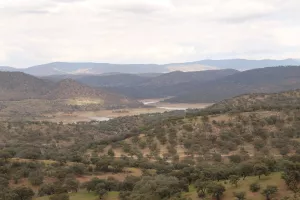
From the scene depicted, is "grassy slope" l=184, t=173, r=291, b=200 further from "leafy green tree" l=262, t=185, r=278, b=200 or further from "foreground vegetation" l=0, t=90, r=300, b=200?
"leafy green tree" l=262, t=185, r=278, b=200

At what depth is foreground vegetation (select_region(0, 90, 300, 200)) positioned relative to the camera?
5575cm

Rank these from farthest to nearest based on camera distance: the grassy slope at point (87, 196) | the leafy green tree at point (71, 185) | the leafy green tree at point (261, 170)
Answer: the leafy green tree at point (71, 185)
the grassy slope at point (87, 196)
the leafy green tree at point (261, 170)

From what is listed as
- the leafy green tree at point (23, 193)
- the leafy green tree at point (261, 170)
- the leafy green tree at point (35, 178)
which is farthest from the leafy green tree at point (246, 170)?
the leafy green tree at point (35, 178)

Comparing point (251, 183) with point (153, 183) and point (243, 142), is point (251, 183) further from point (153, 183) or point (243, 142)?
point (243, 142)

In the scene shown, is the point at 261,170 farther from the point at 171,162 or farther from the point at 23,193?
the point at 23,193

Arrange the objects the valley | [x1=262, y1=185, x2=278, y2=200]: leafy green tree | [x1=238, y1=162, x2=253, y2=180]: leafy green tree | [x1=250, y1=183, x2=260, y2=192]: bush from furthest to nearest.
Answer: [x1=238, y1=162, x2=253, y2=180]: leafy green tree
the valley
[x1=250, y1=183, x2=260, y2=192]: bush
[x1=262, y1=185, x2=278, y2=200]: leafy green tree

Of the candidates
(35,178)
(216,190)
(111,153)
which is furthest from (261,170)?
(111,153)

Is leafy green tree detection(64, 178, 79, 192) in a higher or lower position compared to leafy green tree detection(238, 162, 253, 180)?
lower

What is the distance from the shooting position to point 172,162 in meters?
88.9

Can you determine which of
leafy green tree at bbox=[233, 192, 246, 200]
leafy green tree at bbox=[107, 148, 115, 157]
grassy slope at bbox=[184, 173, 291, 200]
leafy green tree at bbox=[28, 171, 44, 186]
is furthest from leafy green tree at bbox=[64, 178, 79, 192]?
leafy green tree at bbox=[107, 148, 115, 157]

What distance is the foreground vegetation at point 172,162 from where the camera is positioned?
5575 cm

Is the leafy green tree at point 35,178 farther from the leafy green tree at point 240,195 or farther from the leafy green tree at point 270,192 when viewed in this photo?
the leafy green tree at point 270,192

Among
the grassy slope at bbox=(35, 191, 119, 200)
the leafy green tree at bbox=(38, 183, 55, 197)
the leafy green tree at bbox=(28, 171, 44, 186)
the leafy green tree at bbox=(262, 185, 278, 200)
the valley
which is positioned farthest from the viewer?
the leafy green tree at bbox=(28, 171, 44, 186)

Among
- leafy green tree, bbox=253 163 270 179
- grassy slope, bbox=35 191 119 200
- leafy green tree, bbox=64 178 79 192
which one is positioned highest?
leafy green tree, bbox=253 163 270 179
